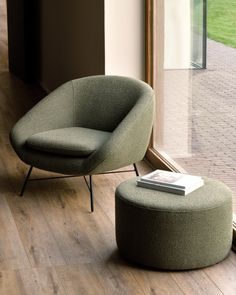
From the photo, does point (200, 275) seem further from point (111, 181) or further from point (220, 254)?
point (111, 181)

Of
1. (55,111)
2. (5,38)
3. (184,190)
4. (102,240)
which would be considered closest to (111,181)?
(55,111)

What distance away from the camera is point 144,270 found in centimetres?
408

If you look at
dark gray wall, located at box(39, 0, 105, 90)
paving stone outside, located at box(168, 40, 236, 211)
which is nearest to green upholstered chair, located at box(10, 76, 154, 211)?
paving stone outside, located at box(168, 40, 236, 211)

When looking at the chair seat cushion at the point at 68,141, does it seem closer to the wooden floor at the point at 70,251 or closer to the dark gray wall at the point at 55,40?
the wooden floor at the point at 70,251

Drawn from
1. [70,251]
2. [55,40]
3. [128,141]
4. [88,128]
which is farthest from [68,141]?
[55,40]

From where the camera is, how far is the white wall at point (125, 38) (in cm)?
579

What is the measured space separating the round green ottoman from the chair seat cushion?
826 mm

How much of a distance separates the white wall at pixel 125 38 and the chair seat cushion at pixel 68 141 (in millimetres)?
777

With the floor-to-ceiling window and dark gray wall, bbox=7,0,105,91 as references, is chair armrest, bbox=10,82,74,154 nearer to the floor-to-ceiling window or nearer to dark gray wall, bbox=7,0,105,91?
dark gray wall, bbox=7,0,105,91

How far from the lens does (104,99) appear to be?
543cm

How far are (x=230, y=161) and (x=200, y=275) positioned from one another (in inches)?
34.5

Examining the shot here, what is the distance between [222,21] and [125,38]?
4.43ft

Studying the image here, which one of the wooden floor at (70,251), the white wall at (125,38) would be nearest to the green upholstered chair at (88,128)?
the wooden floor at (70,251)

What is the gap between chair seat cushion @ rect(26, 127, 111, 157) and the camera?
4.92 m
